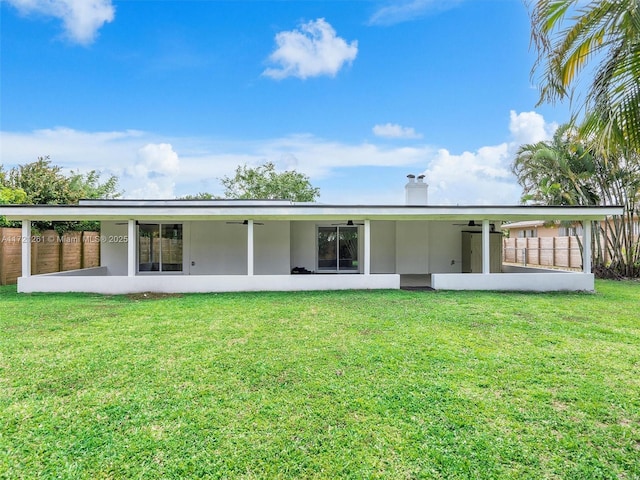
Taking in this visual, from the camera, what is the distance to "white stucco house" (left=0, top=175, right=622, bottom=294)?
1077cm

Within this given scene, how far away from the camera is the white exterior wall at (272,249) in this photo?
44.3ft

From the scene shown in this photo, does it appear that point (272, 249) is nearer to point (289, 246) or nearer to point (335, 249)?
point (289, 246)

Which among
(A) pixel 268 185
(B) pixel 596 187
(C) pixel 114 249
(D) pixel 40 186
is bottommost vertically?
(C) pixel 114 249

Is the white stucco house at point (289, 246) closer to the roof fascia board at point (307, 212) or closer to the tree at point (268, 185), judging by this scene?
the roof fascia board at point (307, 212)

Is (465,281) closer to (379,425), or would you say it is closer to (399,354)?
(399,354)

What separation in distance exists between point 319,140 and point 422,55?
37.5 feet

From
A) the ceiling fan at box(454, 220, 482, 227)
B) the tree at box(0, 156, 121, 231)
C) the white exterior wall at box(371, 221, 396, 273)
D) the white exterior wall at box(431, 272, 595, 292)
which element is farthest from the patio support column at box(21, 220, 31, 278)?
the ceiling fan at box(454, 220, 482, 227)

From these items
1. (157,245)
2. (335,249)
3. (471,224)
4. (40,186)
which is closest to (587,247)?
(471,224)

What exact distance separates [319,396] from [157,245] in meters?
10.9

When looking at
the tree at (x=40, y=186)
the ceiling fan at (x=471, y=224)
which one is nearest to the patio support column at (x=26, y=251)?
the tree at (x=40, y=186)

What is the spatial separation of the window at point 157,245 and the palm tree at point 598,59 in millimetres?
11975

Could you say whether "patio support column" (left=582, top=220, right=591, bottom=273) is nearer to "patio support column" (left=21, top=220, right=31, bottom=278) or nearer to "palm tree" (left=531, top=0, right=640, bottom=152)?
"palm tree" (left=531, top=0, right=640, bottom=152)

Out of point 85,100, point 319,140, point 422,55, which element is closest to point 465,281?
point 422,55

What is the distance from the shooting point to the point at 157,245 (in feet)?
42.4
